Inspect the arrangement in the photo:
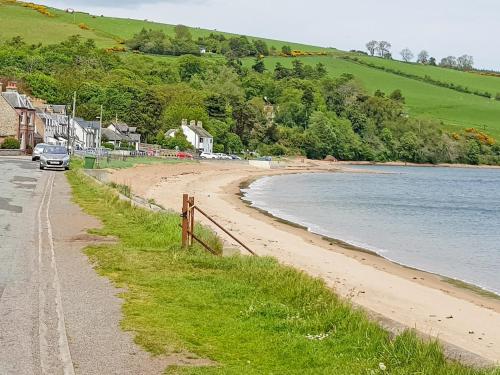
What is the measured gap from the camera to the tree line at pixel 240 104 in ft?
410

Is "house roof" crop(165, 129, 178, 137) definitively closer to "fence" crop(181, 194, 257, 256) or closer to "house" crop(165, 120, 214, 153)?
"house" crop(165, 120, 214, 153)

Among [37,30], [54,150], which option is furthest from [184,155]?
[37,30]

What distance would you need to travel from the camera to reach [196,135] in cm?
11912

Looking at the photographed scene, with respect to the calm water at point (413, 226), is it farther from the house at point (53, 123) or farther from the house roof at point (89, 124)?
the house roof at point (89, 124)

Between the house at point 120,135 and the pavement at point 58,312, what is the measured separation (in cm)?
9308

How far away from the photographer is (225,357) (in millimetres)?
7637

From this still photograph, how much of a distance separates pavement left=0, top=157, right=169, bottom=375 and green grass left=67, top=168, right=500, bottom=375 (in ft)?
0.95

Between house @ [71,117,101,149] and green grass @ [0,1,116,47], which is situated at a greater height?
green grass @ [0,1,116,47]

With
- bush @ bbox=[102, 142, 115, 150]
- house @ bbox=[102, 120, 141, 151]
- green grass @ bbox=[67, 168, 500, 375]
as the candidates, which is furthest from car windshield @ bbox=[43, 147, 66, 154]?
house @ bbox=[102, 120, 141, 151]

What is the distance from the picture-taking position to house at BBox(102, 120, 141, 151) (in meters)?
110

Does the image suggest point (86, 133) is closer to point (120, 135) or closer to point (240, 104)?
point (120, 135)

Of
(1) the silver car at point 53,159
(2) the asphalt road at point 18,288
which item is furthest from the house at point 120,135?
(2) the asphalt road at point 18,288

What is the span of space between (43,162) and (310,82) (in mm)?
143232

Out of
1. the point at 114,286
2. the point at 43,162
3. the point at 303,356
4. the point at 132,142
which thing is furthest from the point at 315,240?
the point at 132,142
